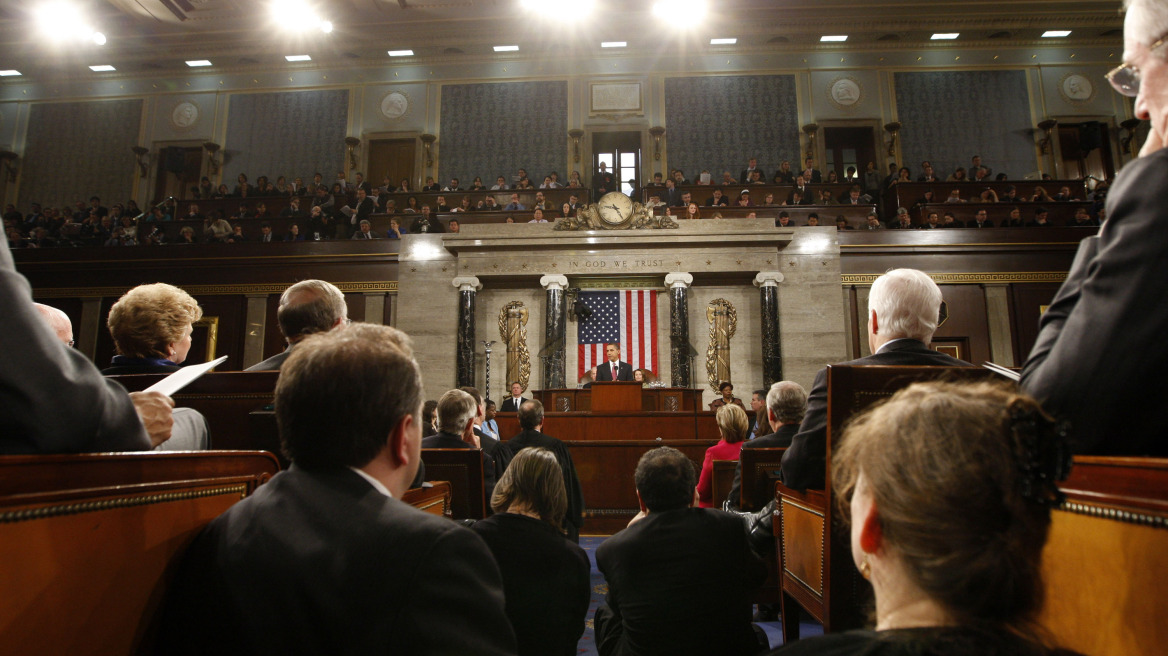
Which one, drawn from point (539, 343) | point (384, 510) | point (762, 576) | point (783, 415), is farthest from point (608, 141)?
point (384, 510)

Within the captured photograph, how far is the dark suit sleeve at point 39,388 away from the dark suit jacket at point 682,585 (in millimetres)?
1425

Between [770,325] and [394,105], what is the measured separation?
381 inches

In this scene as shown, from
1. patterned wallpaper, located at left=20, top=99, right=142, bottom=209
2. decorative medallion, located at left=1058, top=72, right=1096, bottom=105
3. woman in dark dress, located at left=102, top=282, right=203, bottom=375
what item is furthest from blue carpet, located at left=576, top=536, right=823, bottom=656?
patterned wallpaper, located at left=20, top=99, right=142, bottom=209

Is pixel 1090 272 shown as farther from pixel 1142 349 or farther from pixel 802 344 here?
pixel 802 344

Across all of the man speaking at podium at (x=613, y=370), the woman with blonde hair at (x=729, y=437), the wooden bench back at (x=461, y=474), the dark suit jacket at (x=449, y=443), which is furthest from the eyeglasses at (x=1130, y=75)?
the man speaking at podium at (x=613, y=370)

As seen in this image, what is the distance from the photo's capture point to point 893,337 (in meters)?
1.99

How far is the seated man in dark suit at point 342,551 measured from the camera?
2.73ft

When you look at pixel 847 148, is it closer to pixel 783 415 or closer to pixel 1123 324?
pixel 783 415

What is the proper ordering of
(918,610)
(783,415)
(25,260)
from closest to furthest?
(918,610), (783,415), (25,260)

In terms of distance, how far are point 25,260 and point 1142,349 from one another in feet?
47.1

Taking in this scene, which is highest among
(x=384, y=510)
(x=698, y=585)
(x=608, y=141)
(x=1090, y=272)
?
(x=608, y=141)

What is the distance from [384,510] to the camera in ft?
2.93

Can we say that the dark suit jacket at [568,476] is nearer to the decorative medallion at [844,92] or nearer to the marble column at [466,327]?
the marble column at [466,327]

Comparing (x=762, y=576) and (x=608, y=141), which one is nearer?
(x=762, y=576)
